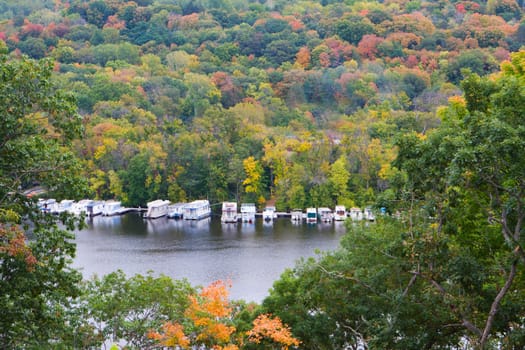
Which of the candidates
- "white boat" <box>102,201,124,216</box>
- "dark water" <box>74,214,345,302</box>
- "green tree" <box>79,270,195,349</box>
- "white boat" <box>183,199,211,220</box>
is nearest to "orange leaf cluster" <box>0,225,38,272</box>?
"green tree" <box>79,270,195,349</box>

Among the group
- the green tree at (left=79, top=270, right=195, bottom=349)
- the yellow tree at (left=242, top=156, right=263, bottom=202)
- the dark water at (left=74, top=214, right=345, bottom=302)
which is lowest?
the dark water at (left=74, top=214, right=345, bottom=302)

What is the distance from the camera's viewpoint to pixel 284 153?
125 ft

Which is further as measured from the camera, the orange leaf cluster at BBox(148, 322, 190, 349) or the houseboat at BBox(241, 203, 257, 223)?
the houseboat at BBox(241, 203, 257, 223)

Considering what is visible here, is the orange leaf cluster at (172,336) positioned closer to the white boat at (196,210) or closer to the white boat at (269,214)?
the white boat at (269,214)

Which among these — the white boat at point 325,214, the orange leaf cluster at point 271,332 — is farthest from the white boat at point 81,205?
the orange leaf cluster at point 271,332

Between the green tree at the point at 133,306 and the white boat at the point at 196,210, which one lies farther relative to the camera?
the white boat at the point at 196,210

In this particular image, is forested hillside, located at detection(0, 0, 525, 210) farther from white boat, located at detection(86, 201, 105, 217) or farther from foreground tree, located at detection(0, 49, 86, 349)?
foreground tree, located at detection(0, 49, 86, 349)

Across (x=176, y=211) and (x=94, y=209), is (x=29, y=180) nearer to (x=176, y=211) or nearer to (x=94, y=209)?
(x=176, y=211)

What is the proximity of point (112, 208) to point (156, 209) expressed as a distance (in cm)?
234

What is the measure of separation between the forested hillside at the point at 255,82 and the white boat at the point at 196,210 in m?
1.33

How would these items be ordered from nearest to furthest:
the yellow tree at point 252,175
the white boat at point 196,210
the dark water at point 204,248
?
1. the dark water at point 204,248
2. the white boat at point 196,210
3. the yellow tree at point 252,175

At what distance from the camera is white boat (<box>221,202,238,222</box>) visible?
3516cm

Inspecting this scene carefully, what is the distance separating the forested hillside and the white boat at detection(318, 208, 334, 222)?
92 cm

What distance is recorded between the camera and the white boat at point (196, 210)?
3584 cm
